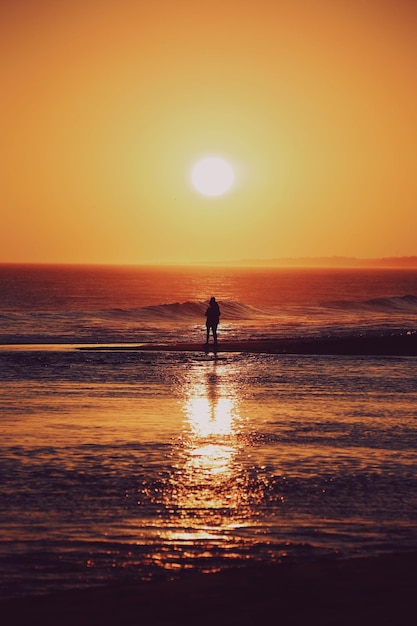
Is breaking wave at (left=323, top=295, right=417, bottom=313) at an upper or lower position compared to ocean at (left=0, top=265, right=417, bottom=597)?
upper

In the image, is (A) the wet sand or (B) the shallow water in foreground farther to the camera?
(B) the shallow water in foreground

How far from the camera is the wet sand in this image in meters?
7.09

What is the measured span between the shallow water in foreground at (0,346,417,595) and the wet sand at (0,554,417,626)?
0.35 meters

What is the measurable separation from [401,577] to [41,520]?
164 inches

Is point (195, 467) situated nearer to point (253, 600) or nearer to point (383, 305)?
point (253, 600)

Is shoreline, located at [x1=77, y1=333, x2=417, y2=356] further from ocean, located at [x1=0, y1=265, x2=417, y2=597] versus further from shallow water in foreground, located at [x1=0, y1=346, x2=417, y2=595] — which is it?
shallow water in foreground, located at [x1=0, y1=346, x2=417, y2=595]

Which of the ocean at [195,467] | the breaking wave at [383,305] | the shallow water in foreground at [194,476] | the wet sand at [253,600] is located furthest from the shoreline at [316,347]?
the breaking wave at [383,305]

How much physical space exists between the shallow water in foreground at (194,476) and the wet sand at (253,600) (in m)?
0.35

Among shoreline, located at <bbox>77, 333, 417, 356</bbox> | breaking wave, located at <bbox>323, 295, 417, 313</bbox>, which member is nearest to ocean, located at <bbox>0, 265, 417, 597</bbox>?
shoreline, located at <bbox>77, 333, 417, 356</bbox>

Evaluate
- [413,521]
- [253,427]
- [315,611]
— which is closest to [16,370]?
[253,427]

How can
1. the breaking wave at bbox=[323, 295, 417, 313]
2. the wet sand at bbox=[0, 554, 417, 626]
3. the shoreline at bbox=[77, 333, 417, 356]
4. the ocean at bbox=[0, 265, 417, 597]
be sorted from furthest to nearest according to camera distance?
1. the breaking wave at bbox=[323, 295, 417, 313]
2. the shoreline at bbox=[77, 333, 417, 356]
3. the ocean at bbox=[0, 265, 417, 597]
4. the wet sand at bbox=[0, 554, 417, 626]

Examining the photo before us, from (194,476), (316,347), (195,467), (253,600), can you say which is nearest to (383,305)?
(316,347)

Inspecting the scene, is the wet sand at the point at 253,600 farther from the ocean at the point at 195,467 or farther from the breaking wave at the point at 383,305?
the breaking wave at the point at 383,305

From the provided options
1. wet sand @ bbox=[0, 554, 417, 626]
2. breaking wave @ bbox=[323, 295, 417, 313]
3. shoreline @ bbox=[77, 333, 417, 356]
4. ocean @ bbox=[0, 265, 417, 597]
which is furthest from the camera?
breaking wave @ bbox=[323, 295, 417, 313]
